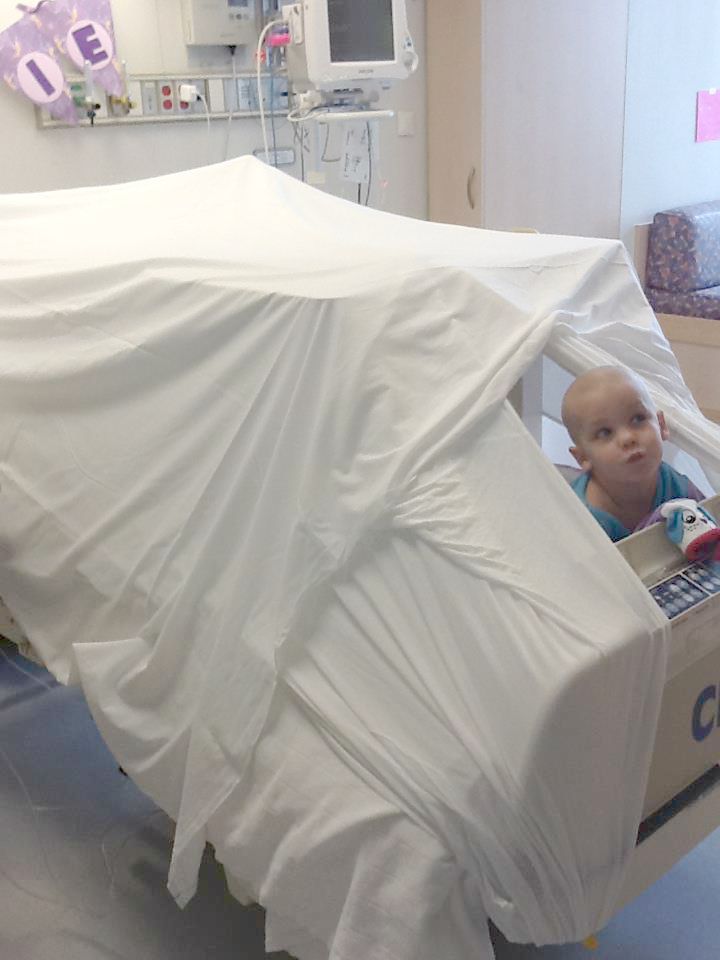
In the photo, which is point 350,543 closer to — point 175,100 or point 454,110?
point 175,100

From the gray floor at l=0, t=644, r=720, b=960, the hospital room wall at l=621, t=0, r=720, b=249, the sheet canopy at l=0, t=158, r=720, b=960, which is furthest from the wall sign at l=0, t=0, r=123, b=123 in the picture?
the hospital room wall at l=621, t=0, r=720, b=249

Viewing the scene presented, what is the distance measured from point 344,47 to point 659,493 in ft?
7.54

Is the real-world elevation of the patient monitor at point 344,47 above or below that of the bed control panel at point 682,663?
above

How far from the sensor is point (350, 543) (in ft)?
4.78

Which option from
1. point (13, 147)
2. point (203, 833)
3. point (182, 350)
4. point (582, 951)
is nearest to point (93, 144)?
point (13, 147)

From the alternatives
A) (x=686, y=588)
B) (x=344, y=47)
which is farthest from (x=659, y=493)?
(x=344, y=47)

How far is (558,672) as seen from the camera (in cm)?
122

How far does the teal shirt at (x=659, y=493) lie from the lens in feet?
5.61

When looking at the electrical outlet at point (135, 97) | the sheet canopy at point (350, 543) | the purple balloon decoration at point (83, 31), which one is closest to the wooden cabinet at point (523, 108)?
the electrical outlet at point (135, 97)

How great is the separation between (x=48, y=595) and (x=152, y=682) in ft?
1.44

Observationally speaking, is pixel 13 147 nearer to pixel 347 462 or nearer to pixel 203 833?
pixel 347 462

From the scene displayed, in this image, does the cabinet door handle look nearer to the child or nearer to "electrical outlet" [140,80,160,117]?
"electrical outlet" [140,80,160,117]

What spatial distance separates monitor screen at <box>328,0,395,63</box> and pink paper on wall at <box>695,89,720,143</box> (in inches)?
103

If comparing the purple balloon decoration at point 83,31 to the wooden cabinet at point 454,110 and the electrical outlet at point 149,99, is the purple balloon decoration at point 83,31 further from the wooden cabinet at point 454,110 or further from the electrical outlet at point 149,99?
the wooden cabinet at point 454,110
